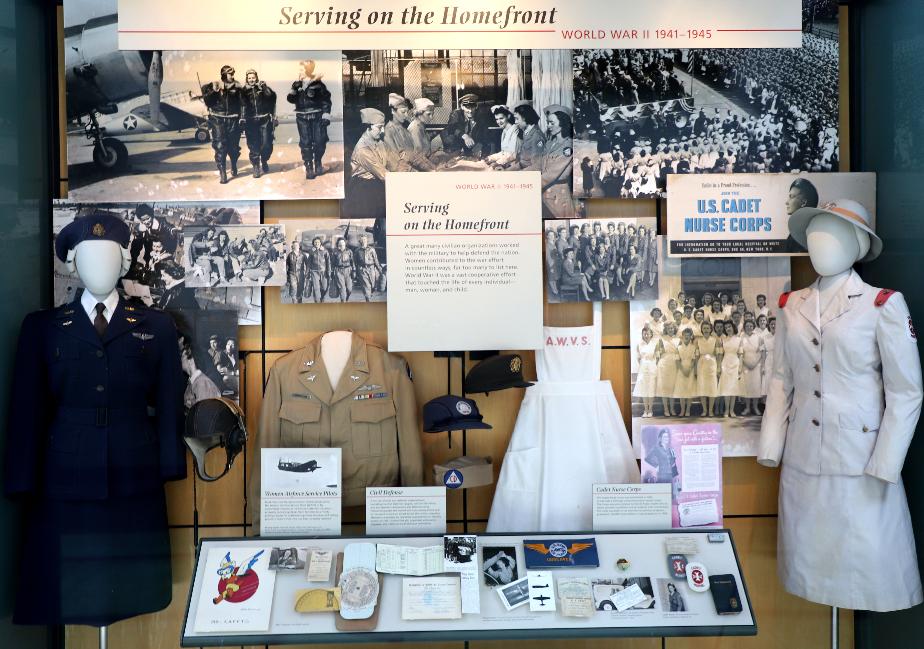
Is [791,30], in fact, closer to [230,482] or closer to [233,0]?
[233,0]

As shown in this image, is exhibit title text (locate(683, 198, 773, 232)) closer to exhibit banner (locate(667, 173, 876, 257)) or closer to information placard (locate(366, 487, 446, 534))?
exhibit banner (locate(667, 173, 876, 257))

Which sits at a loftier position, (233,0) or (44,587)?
(233,0)

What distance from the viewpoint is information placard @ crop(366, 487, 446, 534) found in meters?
3.17

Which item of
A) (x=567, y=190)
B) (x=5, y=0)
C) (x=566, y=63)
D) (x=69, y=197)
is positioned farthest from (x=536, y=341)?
(x=5, y=0)

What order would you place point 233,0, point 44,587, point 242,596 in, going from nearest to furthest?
point 242,596
point 44,587
point 233,0

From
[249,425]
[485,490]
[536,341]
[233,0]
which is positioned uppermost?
[233,0]

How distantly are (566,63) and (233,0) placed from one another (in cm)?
153

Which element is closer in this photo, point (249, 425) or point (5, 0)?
point (5, 0)

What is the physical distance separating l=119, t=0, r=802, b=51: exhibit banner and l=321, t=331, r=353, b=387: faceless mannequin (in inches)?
52.1

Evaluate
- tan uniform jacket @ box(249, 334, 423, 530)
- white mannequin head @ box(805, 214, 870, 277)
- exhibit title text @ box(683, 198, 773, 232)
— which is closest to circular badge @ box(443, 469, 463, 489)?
tan uniform jacket @ box(249, 334, 423, 530)

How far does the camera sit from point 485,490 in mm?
3646

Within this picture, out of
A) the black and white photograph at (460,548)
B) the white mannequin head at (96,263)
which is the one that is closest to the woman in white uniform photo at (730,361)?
the black and white photograph at (460,548)

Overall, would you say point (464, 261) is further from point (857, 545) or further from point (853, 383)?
point (857, 545)

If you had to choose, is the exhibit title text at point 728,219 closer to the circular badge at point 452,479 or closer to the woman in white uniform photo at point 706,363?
the woman in white uniform photo at point 706,363
